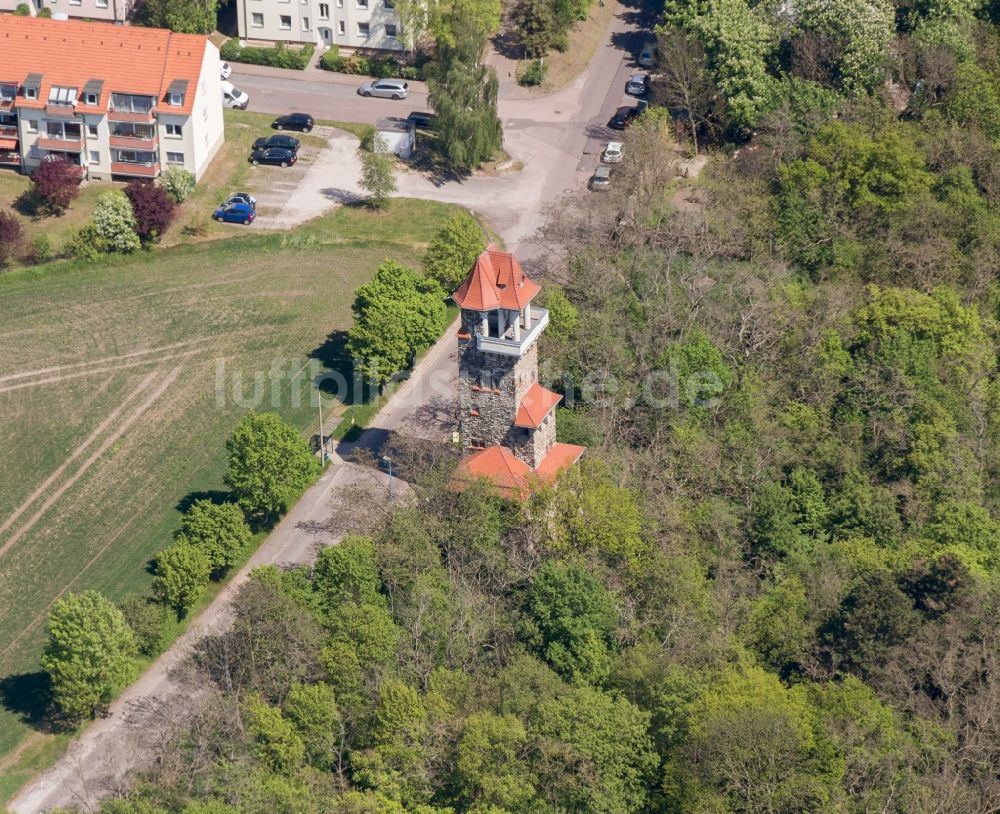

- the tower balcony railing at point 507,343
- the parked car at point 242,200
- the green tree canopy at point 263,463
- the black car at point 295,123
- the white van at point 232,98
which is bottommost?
the green tree canopy at point 263,463

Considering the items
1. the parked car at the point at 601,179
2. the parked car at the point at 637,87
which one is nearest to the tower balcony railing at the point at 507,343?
the parked car at the point at 601,179

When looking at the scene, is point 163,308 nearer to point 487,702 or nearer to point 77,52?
point 77,52

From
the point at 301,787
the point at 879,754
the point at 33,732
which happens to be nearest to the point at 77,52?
the point at 33,732

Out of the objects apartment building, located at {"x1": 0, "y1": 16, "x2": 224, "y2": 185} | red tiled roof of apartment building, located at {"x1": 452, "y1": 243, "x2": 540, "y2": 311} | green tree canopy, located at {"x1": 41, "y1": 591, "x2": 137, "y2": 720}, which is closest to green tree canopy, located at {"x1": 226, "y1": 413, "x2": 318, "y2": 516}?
green tree canopy, located at {"x1": 41, "y1": 591, "x2": 137, "y2": 720}

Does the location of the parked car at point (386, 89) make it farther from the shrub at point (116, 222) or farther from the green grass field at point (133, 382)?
the shrub at point (116, 222)

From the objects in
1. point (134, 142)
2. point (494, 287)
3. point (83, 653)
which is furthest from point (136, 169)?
point (83, 653)

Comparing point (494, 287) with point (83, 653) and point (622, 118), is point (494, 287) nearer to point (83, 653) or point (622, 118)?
point (83, 653)
